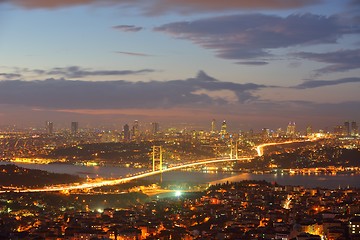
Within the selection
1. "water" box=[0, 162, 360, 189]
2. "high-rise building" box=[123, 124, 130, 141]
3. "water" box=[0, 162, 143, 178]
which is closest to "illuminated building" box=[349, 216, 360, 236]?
"water" box=[0, 162, 360, 189]

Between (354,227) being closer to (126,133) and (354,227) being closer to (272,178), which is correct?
(272,178)

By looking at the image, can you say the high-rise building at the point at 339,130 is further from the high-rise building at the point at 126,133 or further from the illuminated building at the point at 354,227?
the illuminated building at the point at 354,227

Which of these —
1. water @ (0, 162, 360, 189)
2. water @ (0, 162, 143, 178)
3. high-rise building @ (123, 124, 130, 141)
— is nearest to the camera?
water @ (0, 162, 360, 189)

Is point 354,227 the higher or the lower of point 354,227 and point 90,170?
the higher

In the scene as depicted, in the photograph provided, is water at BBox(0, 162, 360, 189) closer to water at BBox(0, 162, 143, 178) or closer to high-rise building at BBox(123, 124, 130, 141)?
water at BBox(0, 162, 143, 178)

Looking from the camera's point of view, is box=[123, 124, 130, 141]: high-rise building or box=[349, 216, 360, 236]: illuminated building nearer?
box=[349, 216, 360, 236]: illuminated building

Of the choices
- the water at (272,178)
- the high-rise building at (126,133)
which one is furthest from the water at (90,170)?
the high-rise building at (126,133)

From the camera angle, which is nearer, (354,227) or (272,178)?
(354,227)

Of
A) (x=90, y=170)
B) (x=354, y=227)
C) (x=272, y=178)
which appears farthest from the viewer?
(x=90, y=170)

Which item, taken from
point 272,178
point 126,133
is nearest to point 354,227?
point 272,178

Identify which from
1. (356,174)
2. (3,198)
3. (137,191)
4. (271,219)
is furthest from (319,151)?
(271,219)

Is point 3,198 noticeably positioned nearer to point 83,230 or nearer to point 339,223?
point 83,230

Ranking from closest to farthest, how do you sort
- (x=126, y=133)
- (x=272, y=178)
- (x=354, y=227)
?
(x=354, y=227)
(x=272, y=178)
(x=126, y=133)
